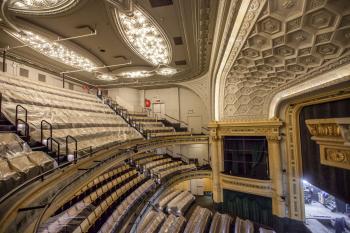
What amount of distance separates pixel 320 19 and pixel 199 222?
8506mm

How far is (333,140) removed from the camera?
587 centimetres

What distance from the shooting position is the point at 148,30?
24.0 ft

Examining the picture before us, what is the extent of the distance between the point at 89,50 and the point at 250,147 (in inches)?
408

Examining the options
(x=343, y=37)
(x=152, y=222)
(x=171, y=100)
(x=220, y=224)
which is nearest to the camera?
(x=343, y=37)

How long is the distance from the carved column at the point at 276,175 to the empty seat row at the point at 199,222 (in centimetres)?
351

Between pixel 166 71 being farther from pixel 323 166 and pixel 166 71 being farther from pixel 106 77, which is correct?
pixel 323 166

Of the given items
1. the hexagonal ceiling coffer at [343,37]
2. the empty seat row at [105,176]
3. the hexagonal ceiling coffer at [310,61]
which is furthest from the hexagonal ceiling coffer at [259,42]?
the empty seat row at [105,176]

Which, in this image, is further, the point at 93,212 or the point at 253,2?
the point at 93,212

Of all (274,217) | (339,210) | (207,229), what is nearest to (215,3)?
(207,229)

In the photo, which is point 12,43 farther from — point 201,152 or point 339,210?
point 339,210

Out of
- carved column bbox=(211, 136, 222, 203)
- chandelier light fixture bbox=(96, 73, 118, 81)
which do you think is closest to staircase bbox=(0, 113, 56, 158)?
chandelier light fixture bbox=(96, 73, 118, 81)

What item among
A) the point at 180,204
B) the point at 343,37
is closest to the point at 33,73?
the point at 180,204

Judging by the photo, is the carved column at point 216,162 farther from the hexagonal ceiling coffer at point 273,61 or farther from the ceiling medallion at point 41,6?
the ceiling medallion at point 41,6

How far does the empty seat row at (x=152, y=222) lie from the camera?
22.4 ft
